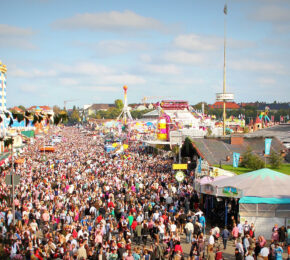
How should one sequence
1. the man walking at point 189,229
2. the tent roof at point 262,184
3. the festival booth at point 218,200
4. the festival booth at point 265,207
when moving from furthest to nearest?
the festival booth at point 218,200 → the tent roof at point 262,184 → the festival booth at point 265,207 → the man walking at point 189,229

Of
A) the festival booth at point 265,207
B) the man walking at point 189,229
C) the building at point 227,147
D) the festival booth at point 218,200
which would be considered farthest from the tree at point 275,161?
the man walking at point 189,229

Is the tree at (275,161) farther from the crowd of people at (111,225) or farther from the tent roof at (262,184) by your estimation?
the tent roof at (262,184)

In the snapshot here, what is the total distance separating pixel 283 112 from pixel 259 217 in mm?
142343

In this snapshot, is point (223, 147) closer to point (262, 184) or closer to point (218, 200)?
point (218, 200)

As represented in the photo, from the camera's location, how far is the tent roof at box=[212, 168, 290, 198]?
15365 mm

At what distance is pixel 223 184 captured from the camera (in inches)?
667

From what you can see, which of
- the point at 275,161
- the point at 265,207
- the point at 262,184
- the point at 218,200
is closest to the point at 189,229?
the point at 218,200

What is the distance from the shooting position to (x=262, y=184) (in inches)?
634

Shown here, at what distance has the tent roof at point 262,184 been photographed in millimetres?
15365

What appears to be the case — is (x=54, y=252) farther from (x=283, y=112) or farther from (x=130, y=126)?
(x=283, y=112)

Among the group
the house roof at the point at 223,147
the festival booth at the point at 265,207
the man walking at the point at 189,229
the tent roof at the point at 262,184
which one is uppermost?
the house roof at the point at 223,147


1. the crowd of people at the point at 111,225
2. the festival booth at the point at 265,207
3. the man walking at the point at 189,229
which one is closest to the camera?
the crowd of people at the point at 111,225

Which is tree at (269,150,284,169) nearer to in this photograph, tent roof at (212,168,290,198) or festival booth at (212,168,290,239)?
tent roof at (212,168,290,198)

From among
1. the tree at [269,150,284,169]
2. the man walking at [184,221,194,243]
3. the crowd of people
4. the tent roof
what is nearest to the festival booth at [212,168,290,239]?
the tent roof
